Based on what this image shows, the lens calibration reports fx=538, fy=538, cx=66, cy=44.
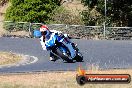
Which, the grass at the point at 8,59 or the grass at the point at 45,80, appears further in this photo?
the grass at the point at 8,59

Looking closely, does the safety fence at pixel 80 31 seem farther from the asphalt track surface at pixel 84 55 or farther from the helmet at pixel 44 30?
the helmet at pixel 44 30

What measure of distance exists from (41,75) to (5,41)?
17468mm

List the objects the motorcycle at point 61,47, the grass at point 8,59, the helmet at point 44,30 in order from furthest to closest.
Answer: the grass at point 8,59
the motorcycle at point 61,47
the helmet at point 44,30

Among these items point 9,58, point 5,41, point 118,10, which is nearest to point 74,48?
point 9,58

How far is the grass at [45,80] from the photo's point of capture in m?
15.4

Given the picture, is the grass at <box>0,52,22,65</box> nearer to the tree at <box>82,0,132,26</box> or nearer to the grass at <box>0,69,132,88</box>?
the grass at <box>0,69,132,88</box>

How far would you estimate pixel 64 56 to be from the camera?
15.2m

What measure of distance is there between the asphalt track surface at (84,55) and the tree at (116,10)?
3245mm

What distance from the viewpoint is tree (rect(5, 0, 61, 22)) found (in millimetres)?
40688

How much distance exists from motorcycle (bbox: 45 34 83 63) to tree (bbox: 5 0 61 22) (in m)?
25.0

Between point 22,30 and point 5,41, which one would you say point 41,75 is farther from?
point 22,30

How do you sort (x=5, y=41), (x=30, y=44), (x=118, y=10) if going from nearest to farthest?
(x=30, y=44), (x=5, y=41), (x=118, y=10)

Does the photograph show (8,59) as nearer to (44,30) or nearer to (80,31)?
(44,30)

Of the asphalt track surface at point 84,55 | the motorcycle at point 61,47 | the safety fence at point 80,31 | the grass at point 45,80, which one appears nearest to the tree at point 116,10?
the safety fence at point 80,31
